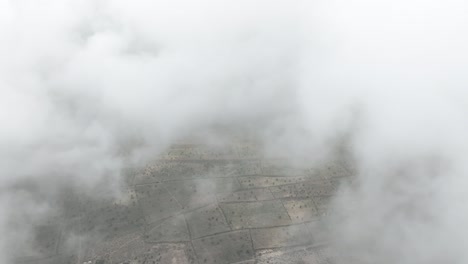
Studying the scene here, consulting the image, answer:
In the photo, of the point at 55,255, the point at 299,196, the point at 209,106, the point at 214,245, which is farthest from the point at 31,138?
the point at 299,196

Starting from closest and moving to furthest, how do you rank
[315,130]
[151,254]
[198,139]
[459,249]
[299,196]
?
1. [151,254]
2. [459,249]
3. [299,196]
4. [198,139]
5. [315,130]

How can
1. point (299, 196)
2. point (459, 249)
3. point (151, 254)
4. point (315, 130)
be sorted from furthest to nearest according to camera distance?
1. point (315, 130)
2. point (299, 196)
3. point (459, 249)
4. point (151, 254)

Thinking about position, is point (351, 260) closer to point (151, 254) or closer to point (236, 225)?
point (236, 225)

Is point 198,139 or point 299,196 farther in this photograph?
point 198,139

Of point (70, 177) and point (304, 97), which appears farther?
point (304, 97)

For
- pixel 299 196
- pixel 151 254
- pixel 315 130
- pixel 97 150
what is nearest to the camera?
pixel 151 254

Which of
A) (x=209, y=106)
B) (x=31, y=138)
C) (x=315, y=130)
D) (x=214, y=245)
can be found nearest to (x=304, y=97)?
(x=315, y=130)

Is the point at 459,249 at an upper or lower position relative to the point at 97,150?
lower

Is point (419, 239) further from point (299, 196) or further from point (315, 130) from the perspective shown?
point (315, 130)

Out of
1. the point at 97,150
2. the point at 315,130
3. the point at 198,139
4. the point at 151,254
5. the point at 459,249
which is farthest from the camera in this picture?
the point at 315,130
